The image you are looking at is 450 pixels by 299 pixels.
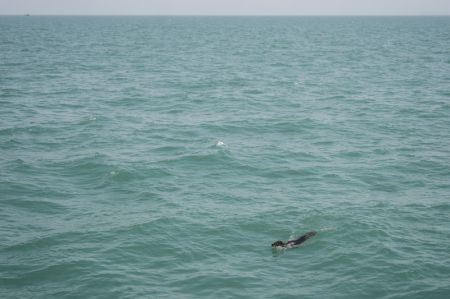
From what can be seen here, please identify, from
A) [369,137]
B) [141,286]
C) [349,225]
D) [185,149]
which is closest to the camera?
[141,286]

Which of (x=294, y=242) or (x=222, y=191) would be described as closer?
(x=294, y=242)

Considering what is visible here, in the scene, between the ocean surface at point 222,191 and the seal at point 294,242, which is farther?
the seal at point 294,242

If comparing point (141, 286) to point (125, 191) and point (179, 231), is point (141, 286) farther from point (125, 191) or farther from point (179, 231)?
point (125, 191)

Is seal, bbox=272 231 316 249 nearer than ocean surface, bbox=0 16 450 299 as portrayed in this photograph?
No

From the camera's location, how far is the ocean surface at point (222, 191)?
2028 centimetres

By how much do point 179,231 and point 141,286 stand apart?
514 centimetres

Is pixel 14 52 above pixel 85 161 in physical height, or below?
above

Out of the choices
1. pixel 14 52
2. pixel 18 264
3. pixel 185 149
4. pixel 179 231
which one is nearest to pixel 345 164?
pixel 185 149

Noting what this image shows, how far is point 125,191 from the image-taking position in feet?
95.1

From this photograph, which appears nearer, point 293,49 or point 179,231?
point 179,231

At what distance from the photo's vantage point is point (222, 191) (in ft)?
96.0

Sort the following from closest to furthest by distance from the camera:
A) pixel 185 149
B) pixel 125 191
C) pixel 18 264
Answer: pixel 18 264 → pixel 125 191 → pixel 185 149

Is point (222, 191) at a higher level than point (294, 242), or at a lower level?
higher

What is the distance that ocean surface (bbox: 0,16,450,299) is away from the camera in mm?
20281
